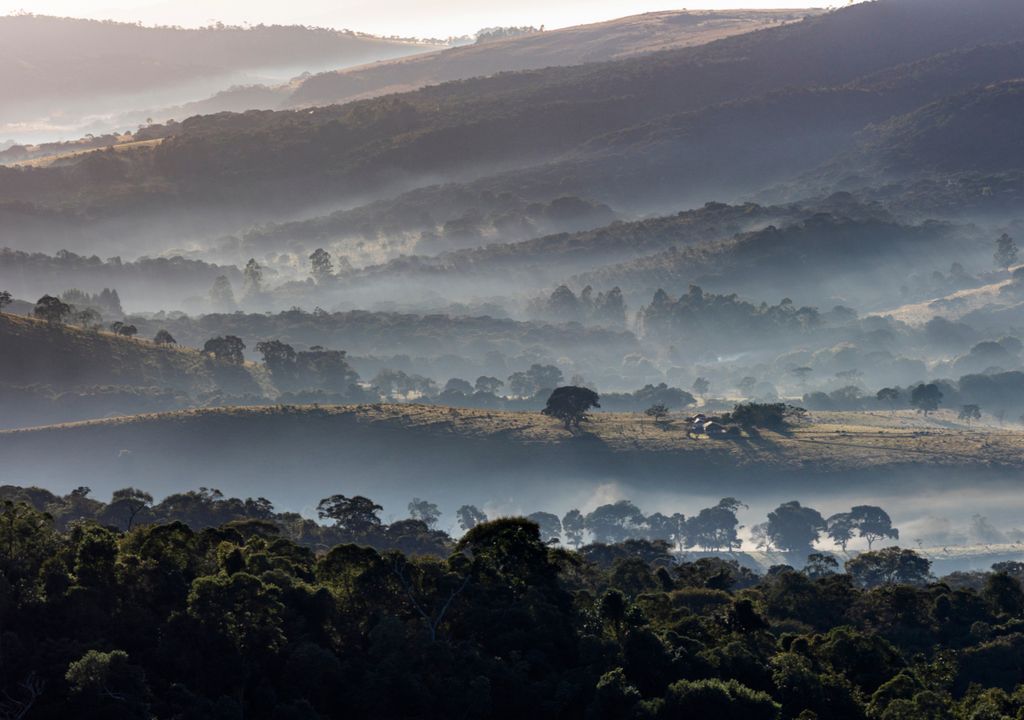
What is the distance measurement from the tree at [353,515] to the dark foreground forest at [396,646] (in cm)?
4766

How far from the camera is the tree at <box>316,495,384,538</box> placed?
446ft

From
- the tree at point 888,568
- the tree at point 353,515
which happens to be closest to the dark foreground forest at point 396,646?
the tree at point 888,568

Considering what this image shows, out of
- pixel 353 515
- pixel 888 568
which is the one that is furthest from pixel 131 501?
pixel 888 568

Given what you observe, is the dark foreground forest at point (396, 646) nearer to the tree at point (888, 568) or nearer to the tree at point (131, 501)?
the tree at point (131, 501)

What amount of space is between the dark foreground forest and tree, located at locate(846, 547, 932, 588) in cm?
4646

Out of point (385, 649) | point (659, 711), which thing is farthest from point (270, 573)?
point (659, 711)

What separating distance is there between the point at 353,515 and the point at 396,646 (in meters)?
66.6

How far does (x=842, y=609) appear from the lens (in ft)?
317

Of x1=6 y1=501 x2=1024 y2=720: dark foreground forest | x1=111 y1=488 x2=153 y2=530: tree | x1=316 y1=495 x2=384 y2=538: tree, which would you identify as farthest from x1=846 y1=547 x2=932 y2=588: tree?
x1=111 y1=488 x2=153 y2=530: tree

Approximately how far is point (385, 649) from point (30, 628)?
622 inches

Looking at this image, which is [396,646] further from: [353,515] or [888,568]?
[888,568]

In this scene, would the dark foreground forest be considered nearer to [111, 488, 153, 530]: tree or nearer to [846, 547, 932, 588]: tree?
[111, 488, 153, 530]: tree

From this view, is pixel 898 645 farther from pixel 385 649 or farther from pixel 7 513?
pixel 7 513

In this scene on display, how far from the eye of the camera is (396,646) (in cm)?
7156
